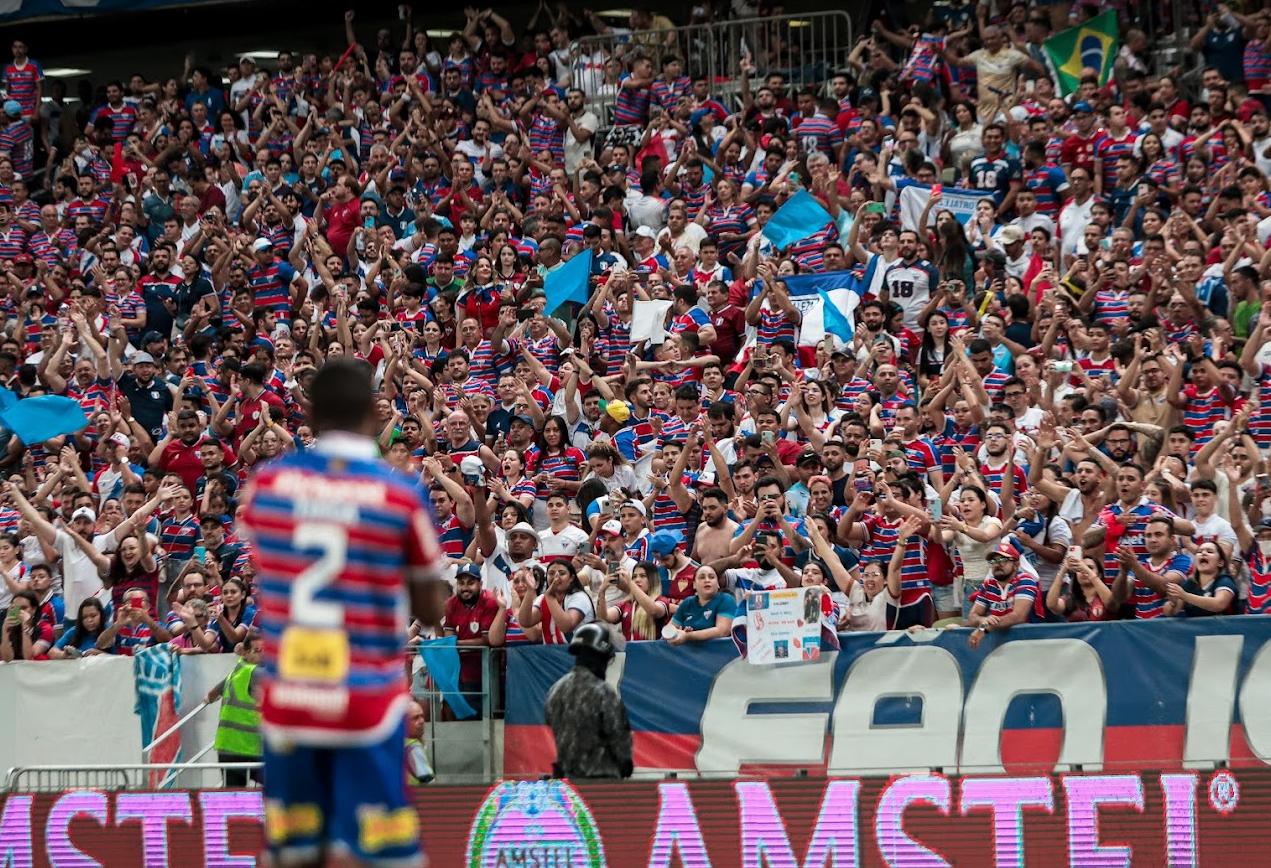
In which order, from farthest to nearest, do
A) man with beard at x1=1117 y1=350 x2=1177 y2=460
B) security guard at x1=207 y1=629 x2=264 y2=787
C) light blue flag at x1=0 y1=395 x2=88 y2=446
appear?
1. light blue flag at x1=0 y1=395 x2=88 y2=446
2. man with beard at x1=1117 y1=350 x2=1177 y2=460
3. security guard at x1=207 y1=629 x2=264 y2=787

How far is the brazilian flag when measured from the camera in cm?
2100

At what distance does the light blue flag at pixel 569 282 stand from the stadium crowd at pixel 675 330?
0.51 feet

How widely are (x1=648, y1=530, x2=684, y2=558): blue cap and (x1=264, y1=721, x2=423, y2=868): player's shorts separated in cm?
840

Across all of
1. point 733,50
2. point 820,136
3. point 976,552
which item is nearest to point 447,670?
point 976,552

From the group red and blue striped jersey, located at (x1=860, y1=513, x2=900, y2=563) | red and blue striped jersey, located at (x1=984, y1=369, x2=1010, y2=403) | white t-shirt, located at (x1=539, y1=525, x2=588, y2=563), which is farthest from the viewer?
red and blue striped jersey, located at (x1=984, y1=369, x2=1010, y2=403)

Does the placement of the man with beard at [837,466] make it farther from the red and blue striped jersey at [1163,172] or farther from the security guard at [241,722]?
the red and blue striped jersey at [1163,172]

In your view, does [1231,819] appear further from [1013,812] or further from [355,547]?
[355,547]

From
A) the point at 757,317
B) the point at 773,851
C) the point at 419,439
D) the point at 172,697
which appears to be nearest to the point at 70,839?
the point at 172,697

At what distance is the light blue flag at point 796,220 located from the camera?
1908cm

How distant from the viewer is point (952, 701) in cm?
1248

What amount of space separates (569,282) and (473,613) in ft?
18.5

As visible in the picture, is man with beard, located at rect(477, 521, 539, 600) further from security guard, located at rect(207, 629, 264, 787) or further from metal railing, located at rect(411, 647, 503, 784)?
security guard, located at rect(207, 629, 264, 787)

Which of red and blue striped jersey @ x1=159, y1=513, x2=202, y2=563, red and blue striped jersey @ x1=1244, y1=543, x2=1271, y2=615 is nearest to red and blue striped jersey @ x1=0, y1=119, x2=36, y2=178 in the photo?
red and blue striped jersey @ x1=159, y1=513, x2=202, y2=563

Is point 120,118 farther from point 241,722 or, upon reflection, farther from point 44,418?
point 241,722
